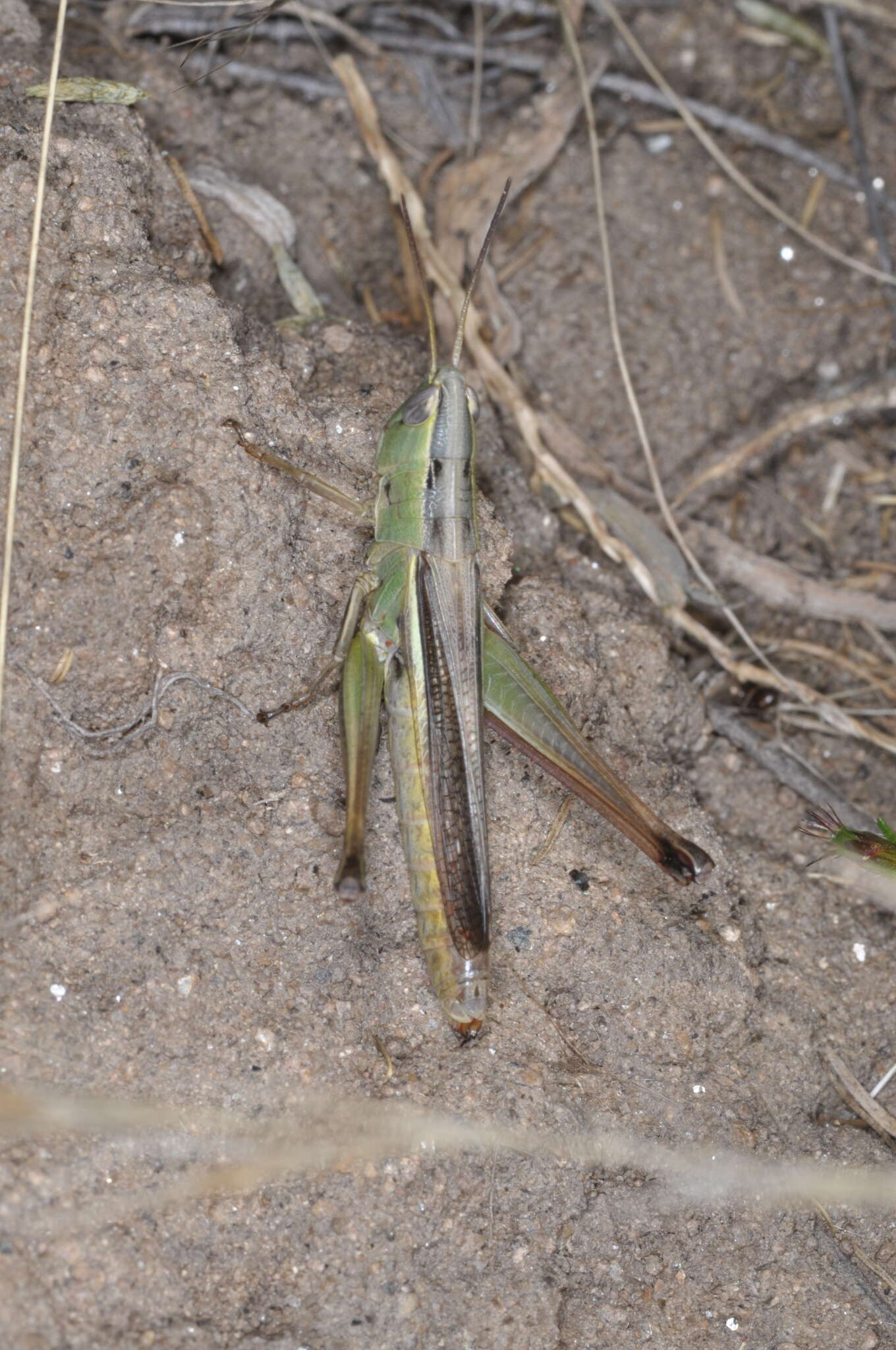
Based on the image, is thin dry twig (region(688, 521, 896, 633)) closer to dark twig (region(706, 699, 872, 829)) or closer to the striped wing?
dark twig (region(706, 699, 872, 829))

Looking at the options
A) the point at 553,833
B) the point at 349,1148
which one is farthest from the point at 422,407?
the point at 349,1148

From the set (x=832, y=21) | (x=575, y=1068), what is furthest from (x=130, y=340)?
(x=832, y=21)

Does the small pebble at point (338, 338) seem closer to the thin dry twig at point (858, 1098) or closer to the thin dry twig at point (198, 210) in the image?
the thin dry twig at point (198, 210)

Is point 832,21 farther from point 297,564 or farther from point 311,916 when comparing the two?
point 311,916

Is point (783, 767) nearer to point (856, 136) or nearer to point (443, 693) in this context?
point (443, 693)

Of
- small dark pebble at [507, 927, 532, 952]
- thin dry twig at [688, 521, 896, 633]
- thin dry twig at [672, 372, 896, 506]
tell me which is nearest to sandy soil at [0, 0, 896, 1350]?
small dark pebble at [507, 927, 532, 952]

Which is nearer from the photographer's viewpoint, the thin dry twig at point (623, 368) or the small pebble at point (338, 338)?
the small pebble at point (338, 338)

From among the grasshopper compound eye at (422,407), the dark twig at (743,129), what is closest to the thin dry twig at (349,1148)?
the grasshopper compound eye at (422,407)
